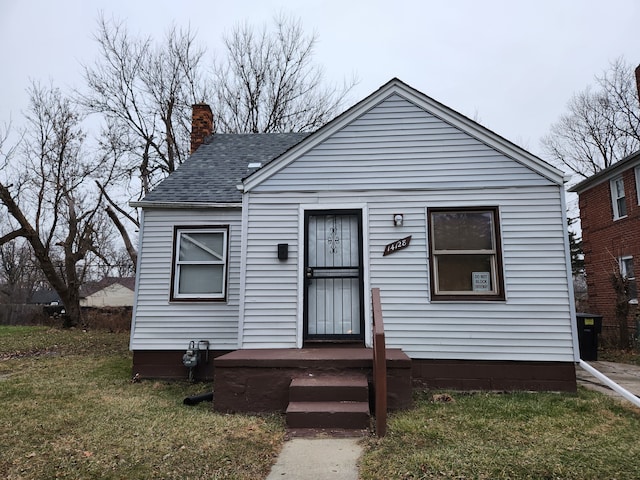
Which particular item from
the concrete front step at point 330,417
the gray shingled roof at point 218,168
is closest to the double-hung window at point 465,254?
the concrete front step at point 330,417

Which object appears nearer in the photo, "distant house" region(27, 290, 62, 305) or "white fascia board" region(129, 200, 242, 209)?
"white fascia board" region(129, 200, 242, 209)

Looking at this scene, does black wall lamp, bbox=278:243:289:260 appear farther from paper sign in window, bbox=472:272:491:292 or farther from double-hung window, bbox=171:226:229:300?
paper sign in window, bbox=472:272:491:292

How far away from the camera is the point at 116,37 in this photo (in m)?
18.2

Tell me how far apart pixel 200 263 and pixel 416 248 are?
3817 mm

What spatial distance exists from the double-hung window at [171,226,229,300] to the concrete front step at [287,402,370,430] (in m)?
3.35

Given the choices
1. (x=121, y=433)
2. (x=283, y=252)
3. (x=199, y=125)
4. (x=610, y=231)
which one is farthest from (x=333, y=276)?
(x=610, y=231)

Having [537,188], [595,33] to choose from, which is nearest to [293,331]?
[537,188]

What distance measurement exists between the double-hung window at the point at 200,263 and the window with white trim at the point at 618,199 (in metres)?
13.0

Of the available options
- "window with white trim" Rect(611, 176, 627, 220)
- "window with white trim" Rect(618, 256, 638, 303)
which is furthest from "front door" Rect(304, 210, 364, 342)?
"window with white trim" Rect(611, 176, 627, 220)

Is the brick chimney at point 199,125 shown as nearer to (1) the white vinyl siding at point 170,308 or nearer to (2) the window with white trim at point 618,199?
(1) the white vinyl siding at point 170,308

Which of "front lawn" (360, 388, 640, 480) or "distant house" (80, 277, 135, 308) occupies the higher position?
"distant house" (80, 277, 135, 308)

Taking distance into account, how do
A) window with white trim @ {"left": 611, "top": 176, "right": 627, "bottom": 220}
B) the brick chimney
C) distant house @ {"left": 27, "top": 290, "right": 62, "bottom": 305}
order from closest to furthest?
1. the brick chimney
2. window with white trim @ {"left": 611, "top": 176, "right": 627, "bottom": 220}
3. distant house @ {"left": 27, "top": 290, "right": 62, "bottom": 305}

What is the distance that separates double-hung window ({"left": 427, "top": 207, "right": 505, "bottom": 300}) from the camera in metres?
6.03

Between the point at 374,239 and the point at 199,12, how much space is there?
1595 cm
